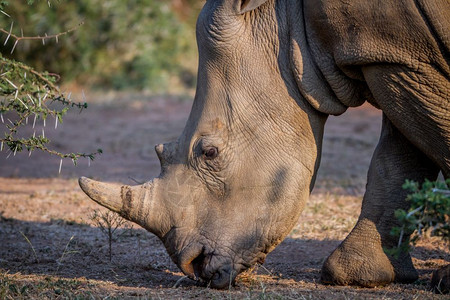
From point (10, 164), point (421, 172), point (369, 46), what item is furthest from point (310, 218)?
point (10, 164)

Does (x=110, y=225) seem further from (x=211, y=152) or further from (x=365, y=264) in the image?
(x=365, y=264)

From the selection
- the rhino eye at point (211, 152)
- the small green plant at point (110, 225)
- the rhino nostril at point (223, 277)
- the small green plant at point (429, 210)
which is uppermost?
the rhino eye at point (211, 152)

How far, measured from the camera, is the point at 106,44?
15797 millimetres

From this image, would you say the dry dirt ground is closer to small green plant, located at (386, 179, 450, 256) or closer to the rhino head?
the rhino head

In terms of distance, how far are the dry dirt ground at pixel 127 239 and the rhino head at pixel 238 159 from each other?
0.25 m

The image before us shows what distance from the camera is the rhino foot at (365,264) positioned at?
467 centimetres

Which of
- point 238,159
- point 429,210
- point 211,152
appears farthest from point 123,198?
point 429,210

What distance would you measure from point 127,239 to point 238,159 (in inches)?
79.9

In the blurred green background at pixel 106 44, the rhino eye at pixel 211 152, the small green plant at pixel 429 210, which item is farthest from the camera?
the blurred green background at pixel 106 44

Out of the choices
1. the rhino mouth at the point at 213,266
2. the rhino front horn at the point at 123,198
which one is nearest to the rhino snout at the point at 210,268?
the rhino mouth at the point at 213,266

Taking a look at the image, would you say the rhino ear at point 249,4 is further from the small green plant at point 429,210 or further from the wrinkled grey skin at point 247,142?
the small green plant at point 429,210

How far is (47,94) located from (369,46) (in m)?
2.00

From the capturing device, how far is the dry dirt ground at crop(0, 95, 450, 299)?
4.43 meters

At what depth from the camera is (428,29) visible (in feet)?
12.9
